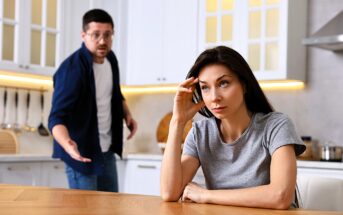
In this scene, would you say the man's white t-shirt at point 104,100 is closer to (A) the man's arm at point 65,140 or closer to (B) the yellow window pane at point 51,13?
(A) the man's arm at point 65,140

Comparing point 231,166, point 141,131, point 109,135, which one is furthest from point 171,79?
point 231,166

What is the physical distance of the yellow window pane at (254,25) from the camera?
433 centimetres

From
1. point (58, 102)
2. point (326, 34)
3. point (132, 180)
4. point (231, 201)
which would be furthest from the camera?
point (132, 180)

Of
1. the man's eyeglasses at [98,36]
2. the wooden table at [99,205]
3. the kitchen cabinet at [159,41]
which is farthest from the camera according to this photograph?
the kitchen cabinet at [159,41]

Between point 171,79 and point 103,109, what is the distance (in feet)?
5.70

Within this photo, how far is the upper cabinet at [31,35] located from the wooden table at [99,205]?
2532mm

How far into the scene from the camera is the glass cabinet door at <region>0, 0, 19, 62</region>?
4.20 metres

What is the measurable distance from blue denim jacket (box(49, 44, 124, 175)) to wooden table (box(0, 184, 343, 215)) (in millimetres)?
987

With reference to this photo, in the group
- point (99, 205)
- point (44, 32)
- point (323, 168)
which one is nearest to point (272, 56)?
point (323, 168)

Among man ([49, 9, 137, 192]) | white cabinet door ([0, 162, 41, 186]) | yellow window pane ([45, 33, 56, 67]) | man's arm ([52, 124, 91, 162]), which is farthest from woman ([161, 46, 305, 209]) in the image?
yellow window pane ([45, 33, 56, 67])

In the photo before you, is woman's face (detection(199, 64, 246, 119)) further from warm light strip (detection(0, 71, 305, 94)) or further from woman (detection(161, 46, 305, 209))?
warm light strip (detection(0, 71, 305, 94))

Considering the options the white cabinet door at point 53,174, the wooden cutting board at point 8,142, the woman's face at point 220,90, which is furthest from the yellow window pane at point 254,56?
the woman's face at point 220,90

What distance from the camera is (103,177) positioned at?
2953 millimetres

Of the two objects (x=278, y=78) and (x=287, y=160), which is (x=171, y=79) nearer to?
(x=278, y=78)
